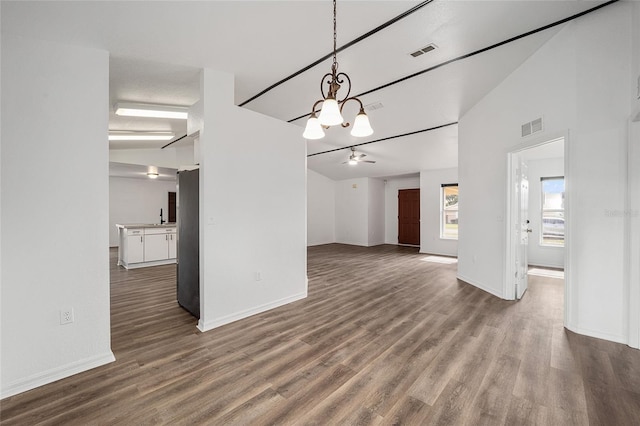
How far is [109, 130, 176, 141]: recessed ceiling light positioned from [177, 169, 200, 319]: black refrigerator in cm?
223

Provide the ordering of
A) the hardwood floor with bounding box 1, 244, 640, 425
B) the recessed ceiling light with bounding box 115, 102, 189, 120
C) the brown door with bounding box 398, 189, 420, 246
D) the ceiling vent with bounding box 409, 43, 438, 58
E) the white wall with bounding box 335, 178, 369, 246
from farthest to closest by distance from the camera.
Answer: the white wall with bounding box 335, 178, 369, 246
the brown door with bounding box 398, 189, 420, 246
the recessed ceiling light with bounding box 115, 102, 189, 120
the ceiling vent with bounding box 409, 43, 438, 58
the hardwood floor with bounding box 1, 244, 640, 425

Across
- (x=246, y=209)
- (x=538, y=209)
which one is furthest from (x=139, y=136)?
(x=538, y=209)

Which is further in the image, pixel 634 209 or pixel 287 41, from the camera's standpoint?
pixel 287 41

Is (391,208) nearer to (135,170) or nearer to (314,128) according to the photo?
(135,170)

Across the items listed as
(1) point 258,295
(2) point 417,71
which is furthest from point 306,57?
(1) point 258,295

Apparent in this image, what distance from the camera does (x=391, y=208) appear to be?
11.2 metres

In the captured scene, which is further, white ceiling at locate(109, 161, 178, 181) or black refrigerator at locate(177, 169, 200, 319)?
white ceiling at locate(109, 161, 178, 181)

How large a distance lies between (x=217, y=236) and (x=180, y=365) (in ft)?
4.54

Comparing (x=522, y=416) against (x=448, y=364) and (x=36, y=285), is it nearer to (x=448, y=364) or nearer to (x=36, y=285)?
(x=448, y=364)

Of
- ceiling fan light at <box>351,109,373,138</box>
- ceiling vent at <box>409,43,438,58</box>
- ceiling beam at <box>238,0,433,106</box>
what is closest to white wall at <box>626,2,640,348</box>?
ceiling vent at <box>409,43,438,58</box>

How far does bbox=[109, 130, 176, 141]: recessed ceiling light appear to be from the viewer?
16.9 ft

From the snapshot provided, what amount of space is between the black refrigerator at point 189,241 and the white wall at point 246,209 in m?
0.29

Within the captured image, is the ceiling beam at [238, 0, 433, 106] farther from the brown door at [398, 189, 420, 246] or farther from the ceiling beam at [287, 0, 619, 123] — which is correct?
the brown door at [398, 189, 420, 246]

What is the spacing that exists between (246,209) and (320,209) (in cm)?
756
